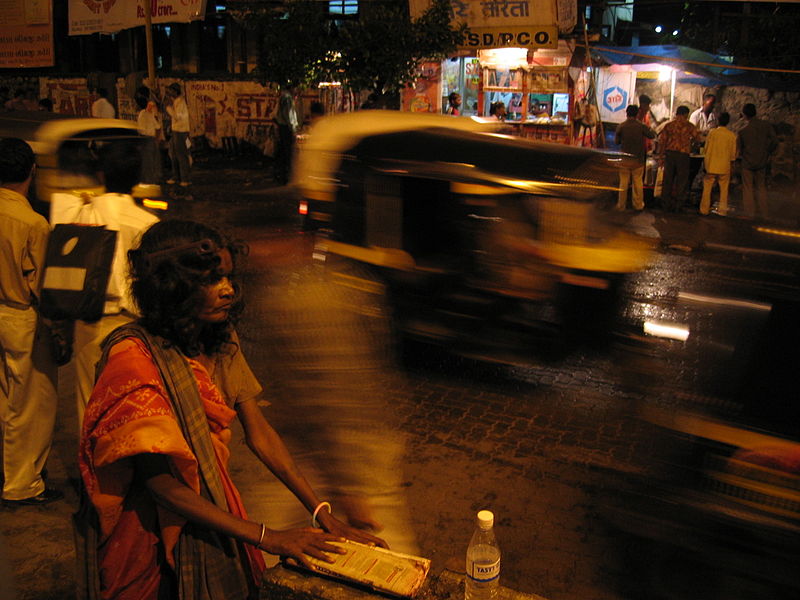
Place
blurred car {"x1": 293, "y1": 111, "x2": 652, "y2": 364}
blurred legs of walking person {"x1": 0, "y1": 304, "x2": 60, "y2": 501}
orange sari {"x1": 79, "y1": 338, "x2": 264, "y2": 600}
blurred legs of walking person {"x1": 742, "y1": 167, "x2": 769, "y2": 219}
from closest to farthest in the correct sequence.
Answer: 1. orange sari {"x1": 79, "y1": 338, "x2": 264, "y2": 600}
2. blurred legs of walking person {"x1": 0, "y1": 304, "x2": 60, "y2": 501}
3. blurred car {"x1": 293, "y1": 111, "x2": 652, "y2": 364}
4. blurred legs of walking person {"x1": 742, "y1": 167, "x2": 769, "y2": 219}

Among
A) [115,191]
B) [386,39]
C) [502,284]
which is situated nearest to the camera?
[115,191]

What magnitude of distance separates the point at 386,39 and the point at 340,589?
12.0 m

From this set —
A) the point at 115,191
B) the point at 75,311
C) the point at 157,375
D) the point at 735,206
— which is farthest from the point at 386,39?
the point at 157,375

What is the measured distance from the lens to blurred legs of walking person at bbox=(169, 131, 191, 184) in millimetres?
14000

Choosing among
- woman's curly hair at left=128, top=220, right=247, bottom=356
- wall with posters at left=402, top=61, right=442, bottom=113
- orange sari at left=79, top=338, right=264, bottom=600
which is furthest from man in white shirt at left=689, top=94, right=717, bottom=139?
orange sari at left=79, top=338, right=264, bottom=600

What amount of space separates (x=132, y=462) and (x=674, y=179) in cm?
1223

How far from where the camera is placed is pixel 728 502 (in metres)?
3.24

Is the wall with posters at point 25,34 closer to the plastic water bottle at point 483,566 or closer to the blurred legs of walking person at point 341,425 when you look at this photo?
the blurred legs of walking person at point 341,425

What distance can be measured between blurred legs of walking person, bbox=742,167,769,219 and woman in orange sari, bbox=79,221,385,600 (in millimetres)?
11964

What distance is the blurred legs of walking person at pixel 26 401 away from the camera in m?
3.73

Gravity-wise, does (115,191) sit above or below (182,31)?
below

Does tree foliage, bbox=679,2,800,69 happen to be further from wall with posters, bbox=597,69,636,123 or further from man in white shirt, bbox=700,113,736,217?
man in white shirt, bbox=700,113,736,217

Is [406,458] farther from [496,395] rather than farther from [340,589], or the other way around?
[340,589]

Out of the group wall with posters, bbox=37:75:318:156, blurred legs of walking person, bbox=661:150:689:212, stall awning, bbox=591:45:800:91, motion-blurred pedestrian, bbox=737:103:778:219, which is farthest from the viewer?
wall with posters, bbox=37:75:318:156
